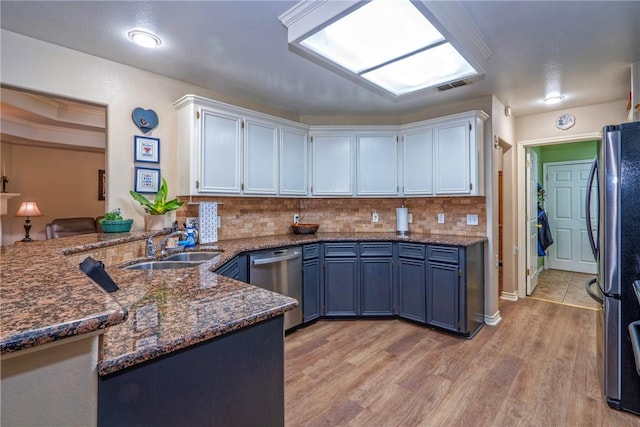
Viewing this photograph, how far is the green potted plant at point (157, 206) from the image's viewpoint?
8.18 ft

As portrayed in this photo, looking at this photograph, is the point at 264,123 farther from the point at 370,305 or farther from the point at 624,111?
the point at 624,111

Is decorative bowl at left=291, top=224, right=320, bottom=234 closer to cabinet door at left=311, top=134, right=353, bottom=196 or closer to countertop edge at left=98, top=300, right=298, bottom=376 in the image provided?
cabinet door at left=311, top=134, right=353, bottom=196

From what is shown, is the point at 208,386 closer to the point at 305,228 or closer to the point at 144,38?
the point at 144,38

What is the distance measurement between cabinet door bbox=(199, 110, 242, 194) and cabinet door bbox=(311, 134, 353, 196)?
3.31ft

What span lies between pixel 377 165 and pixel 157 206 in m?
2.37

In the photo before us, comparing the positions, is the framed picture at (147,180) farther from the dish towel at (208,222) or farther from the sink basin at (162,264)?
the sink basin at (162,264)

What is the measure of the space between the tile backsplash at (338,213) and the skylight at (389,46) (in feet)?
5.40

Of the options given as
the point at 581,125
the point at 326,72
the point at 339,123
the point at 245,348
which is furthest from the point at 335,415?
the point at 581,125

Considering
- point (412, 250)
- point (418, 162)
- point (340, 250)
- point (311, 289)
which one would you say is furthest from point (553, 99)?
point (311, 289)

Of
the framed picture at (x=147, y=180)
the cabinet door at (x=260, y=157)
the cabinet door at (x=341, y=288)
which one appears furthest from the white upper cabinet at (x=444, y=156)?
the framed picture at (x=147, y=180)

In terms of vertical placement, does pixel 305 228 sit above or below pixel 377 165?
below

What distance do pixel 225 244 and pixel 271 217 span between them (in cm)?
91

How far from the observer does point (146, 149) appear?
265 cm

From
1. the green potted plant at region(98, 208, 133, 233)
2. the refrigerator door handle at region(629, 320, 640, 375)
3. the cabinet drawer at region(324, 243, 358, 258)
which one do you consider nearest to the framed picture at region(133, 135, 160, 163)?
the green potted plant at region(98, 208, 133, 233)
